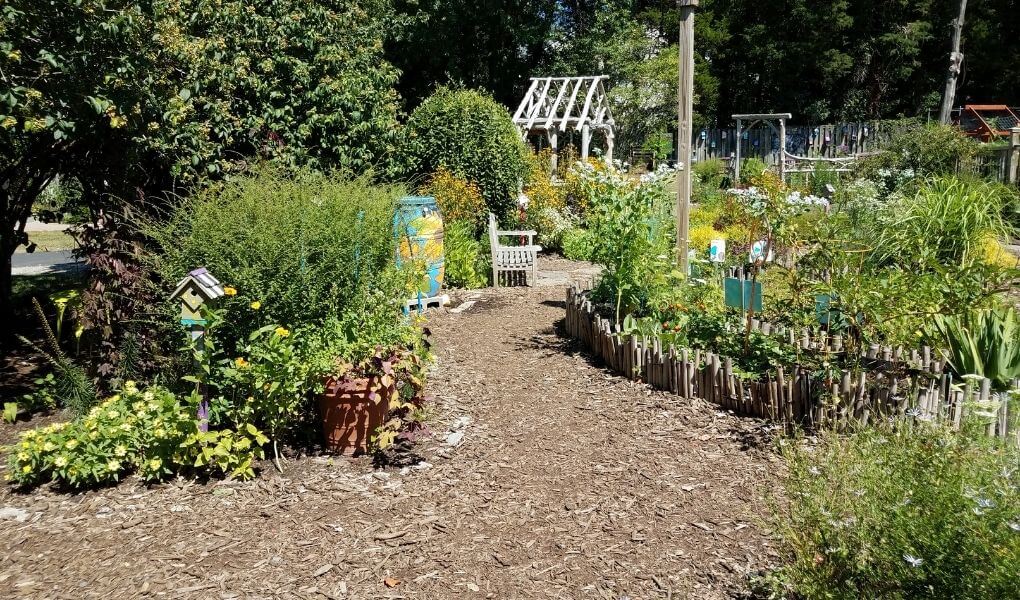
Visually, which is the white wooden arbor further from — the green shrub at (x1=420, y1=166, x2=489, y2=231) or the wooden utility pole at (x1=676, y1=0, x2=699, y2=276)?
the wooden utility pole at (x1=676, y1=0, x2=699, y2=276)

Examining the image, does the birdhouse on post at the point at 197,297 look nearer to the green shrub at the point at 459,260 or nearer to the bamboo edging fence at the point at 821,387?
the bamboo edging fence at the point at 821,387

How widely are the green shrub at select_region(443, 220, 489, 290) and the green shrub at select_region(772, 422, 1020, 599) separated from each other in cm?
652

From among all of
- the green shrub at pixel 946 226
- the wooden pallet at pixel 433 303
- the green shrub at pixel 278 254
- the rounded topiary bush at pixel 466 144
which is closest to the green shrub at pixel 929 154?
the green shrub at pixel 946 226

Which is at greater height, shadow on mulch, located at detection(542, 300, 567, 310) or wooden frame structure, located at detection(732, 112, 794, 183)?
wooden frame structure, located at detection(732, 112, 794, 183)

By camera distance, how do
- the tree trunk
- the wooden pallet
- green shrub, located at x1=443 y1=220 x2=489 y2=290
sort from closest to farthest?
the tree trunk < the wooden pallet < green shrub, located at x1=443 y1=220 x2=489 y2=290

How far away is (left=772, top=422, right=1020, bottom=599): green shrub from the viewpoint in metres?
2.25

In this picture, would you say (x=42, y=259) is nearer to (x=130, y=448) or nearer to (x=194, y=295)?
(x=130, y=448)

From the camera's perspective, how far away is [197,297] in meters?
3.85

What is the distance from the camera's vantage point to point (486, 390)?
535 cm

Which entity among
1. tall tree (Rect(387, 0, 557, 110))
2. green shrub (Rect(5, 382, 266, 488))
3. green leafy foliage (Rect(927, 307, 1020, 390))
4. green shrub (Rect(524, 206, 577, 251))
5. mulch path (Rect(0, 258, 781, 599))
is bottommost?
mulch path (Rect(0, 258, 781, 599))

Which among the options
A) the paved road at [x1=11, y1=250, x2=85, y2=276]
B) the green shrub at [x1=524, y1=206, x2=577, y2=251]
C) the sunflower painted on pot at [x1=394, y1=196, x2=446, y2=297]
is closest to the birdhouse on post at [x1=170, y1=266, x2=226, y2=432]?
the sunflower painted on pot at [x1=394, y1=196, x2=446, y2=297]

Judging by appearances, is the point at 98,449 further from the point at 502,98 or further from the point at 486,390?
the point at 502,98

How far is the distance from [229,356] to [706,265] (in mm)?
4239

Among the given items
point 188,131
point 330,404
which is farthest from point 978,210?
point 188,131
